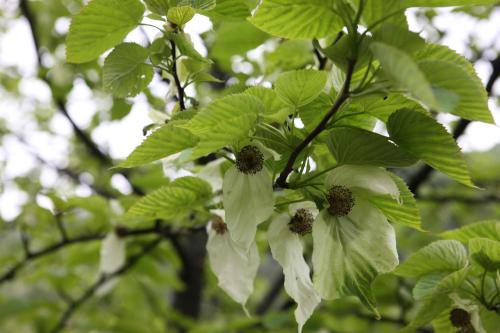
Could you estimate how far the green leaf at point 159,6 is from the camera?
0.64 metres

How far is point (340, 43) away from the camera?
506mm

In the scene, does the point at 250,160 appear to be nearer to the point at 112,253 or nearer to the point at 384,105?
the point at 384,105

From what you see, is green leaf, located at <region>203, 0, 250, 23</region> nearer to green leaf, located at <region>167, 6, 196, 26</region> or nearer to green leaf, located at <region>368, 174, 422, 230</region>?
green leaf, located at <region>167, 6, 196, 26</region>

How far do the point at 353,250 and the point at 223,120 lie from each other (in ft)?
0.75

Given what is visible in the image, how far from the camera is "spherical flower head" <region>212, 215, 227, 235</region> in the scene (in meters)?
0.83

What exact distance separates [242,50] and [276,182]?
2.03 feet

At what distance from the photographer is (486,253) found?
686 millimetres

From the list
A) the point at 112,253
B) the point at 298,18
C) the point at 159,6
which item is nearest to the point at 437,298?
the point at 298,18

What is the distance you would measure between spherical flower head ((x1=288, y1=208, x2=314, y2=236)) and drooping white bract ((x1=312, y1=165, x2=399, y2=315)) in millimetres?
64

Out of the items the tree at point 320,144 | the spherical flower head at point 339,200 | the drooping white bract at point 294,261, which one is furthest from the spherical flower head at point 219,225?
the spherical flower head at point 339,200

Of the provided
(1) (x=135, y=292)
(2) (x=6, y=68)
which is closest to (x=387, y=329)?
(1) (x=135, y=292)

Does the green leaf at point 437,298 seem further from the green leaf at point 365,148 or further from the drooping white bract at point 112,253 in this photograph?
the drooping white bract at point 112,253

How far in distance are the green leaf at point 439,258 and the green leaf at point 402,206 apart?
83mm

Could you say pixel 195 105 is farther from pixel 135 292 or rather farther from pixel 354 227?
pixel 135 292
